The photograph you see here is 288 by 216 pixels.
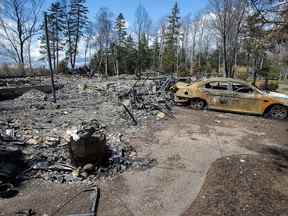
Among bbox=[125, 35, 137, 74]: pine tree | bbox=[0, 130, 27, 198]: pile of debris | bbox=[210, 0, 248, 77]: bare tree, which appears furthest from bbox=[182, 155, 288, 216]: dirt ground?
bbox=[125, 35, 137, 74]: pine tree

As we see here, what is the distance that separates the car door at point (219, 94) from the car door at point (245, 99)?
0.64ft

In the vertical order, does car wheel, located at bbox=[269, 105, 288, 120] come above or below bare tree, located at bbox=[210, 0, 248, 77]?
below

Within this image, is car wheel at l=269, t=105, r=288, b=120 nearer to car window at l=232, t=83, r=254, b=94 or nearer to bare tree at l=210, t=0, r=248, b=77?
car window at l=232, t=83, r=254, b=94

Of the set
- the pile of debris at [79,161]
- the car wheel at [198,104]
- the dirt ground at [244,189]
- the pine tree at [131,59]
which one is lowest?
the dirt ground at [244,189]

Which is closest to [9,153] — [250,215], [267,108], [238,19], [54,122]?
[54,122]

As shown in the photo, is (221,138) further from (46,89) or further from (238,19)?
(238,19)

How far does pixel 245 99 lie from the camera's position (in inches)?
364

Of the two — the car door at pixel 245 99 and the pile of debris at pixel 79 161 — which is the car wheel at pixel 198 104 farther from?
the pile of debris at pixel 79 161

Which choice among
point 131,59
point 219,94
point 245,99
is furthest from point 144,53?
point 245,99

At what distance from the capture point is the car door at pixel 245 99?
915 centimetres

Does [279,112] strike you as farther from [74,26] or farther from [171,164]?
[74,26]

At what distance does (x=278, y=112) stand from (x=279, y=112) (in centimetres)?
4

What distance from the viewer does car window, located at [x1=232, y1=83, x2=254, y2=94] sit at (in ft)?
30.4

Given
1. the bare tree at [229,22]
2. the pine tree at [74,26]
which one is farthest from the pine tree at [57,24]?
the bare tree at [229,22]
